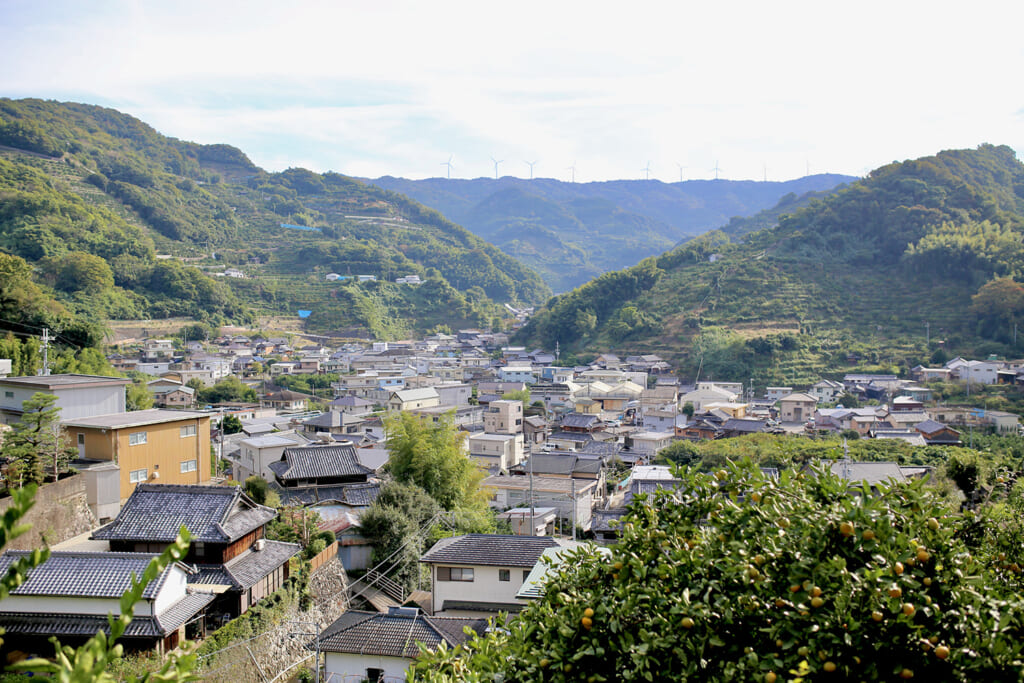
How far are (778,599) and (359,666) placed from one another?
7739 millimetres

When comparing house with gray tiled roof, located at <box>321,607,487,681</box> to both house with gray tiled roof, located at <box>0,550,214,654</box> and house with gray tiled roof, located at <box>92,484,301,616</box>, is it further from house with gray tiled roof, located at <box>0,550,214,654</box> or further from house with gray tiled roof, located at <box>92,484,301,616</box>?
house with gray tiled roof, located at <box>0,550,214,654</box>

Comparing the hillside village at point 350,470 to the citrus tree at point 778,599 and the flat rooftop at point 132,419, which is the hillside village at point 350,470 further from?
the citrus tree at point 778,599

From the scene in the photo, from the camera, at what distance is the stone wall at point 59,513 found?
1027 centimetres

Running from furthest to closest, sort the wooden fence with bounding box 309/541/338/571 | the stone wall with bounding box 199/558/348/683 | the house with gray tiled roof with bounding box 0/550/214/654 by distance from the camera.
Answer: the wooden fence with bounding box 309/541/338/571, the stone wall with bounding box 199/558/348/683, the house with gray tiled roof with bounding box 0/550/214/654

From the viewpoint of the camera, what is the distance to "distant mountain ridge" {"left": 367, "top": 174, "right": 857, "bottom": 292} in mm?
140375

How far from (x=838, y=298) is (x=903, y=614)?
48.9m

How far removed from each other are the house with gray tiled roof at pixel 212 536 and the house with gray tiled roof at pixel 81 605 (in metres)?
1.19

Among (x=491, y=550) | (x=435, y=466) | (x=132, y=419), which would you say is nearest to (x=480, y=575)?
(x=491, y=550)

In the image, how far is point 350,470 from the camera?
632 inches

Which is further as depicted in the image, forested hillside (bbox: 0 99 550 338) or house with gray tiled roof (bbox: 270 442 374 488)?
forested hillside (bbox: 0 99 550 338)

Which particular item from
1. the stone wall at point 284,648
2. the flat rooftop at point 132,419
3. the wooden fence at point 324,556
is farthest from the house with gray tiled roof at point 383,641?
the flat rooftop at point 132,419

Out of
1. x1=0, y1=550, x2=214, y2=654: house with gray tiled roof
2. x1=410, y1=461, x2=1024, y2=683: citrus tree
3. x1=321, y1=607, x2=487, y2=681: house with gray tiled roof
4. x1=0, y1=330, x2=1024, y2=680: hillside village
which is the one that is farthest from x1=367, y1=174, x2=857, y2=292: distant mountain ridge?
x1=410, y1=461, x2=1024, y2=683: citrus tree

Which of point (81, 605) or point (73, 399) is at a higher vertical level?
point (73, 399)

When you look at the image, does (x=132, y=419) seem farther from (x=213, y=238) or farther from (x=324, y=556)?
(x=213, y=238)
